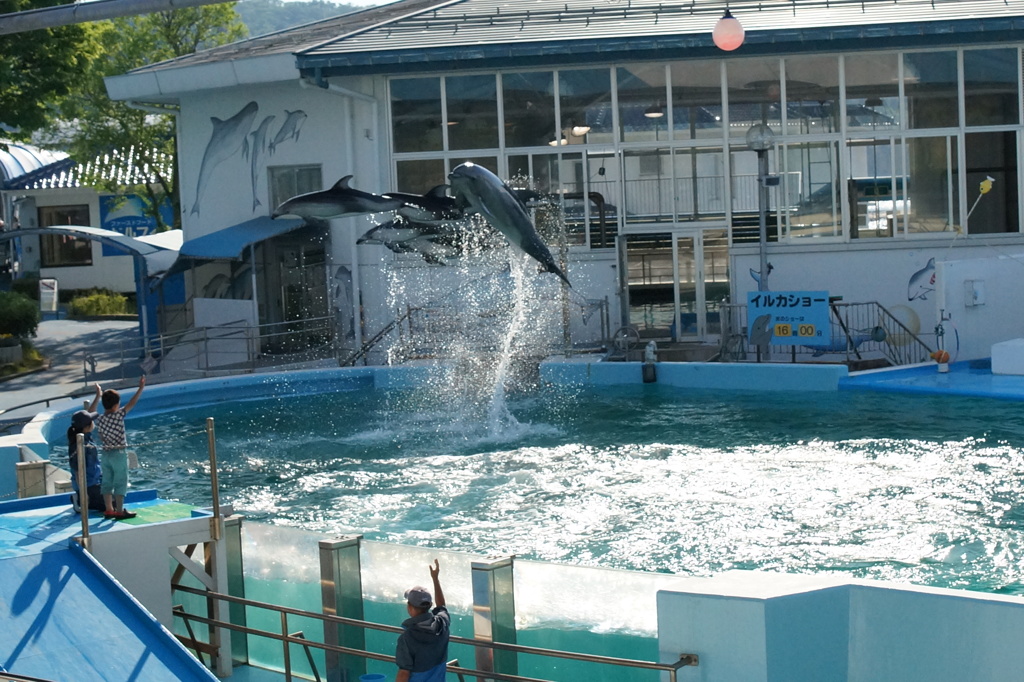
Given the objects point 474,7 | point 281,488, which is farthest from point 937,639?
point 474,7

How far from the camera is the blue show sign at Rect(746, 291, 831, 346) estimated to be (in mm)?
19297

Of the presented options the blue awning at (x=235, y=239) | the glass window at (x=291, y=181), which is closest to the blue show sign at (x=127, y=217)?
the glass window at (x=291, y=181)

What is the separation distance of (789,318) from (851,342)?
124cm

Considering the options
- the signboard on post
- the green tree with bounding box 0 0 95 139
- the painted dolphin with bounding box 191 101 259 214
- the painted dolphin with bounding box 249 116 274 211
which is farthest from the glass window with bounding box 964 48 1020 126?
the signboard on post

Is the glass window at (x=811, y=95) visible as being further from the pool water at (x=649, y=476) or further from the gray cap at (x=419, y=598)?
the gray cap at (x=419, y=598)

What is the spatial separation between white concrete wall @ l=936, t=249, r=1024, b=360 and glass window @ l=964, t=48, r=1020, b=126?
4.18m

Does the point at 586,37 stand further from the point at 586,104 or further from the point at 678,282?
the point at 678,282

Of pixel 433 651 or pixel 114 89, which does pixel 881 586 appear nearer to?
pixel 433 651

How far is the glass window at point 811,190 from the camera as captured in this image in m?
23.0

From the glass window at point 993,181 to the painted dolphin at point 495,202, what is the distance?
11032 mm

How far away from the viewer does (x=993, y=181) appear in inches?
890

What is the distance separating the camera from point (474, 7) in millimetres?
26234

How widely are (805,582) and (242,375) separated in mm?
15277

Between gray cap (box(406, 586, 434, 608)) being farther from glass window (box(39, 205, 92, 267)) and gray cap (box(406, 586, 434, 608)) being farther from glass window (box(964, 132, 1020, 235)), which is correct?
glass window (box(39, 205, 92, 267))
